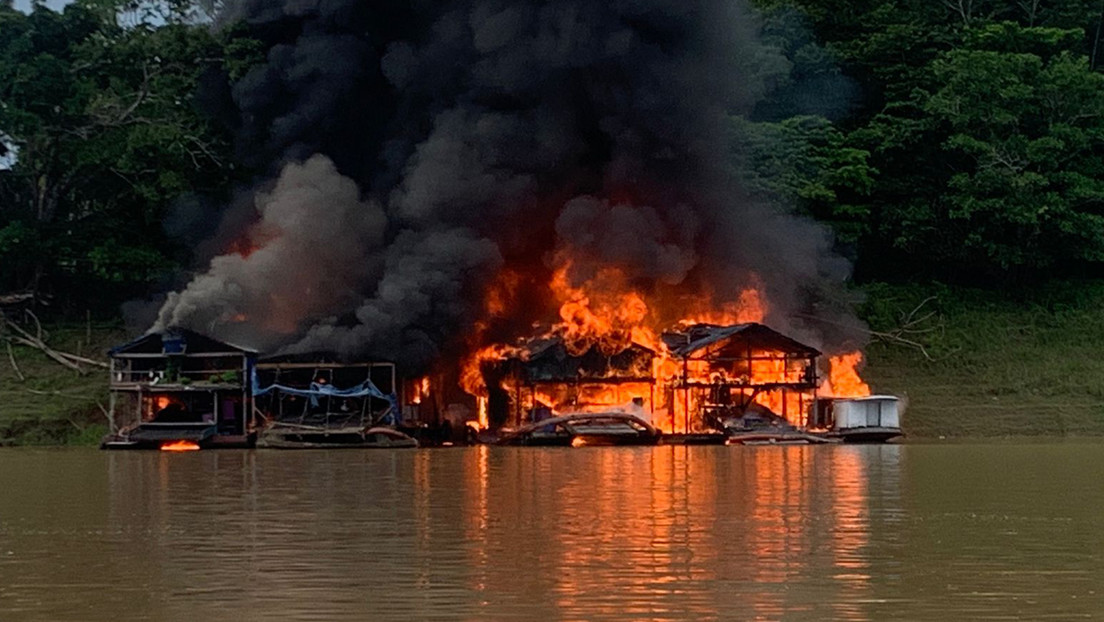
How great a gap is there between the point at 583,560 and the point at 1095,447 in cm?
3180

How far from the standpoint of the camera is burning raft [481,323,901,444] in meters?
54.8

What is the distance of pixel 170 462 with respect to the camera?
46.6 metres

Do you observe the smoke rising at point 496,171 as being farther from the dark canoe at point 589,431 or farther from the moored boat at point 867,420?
the moored boat at point 867,420

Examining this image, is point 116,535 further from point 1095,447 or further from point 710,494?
point 1095,447

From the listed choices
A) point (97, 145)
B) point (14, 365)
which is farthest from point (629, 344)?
point (14, 365)

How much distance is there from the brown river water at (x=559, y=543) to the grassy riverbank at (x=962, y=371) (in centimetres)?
1635

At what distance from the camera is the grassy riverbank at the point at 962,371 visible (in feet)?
192

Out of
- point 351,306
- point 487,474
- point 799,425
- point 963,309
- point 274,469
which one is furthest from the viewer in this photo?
point 963,309

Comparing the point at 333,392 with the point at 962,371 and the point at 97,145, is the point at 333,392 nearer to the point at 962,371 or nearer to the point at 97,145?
the point at 97,145

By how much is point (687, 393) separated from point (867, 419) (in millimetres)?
5380

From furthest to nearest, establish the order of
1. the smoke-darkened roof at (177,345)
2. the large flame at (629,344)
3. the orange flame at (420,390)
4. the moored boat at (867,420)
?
the orange flame at (420,390) → the large flame at (629,344) → the moored boat at (867,420) → the smoke-darkened roof at (177,345)

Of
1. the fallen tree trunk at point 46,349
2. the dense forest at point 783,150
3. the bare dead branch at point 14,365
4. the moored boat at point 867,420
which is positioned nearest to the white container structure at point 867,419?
the moored boat at point 867,420

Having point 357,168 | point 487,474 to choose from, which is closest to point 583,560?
point 487,474

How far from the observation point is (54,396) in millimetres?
59625
